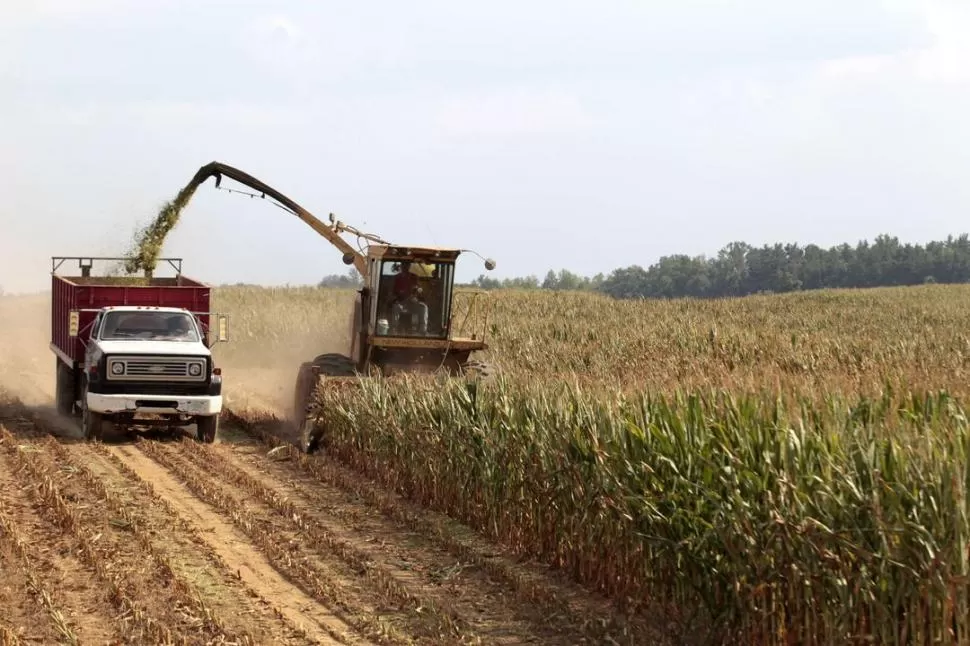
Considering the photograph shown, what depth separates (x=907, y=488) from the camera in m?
6.67

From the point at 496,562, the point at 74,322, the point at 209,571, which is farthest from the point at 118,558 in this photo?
the point at 74,322

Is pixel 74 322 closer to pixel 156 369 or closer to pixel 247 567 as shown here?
pixel 156 369

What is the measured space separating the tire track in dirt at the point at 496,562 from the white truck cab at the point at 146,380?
0.92 m

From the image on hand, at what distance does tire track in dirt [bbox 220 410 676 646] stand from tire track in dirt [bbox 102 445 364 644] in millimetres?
1358

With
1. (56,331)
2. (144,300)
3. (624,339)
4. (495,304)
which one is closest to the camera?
(144,300)

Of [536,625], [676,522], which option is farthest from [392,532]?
[676,522]

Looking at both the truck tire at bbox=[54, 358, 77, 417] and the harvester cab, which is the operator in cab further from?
the truck tire at bbox=[54, 358, 77, 417]

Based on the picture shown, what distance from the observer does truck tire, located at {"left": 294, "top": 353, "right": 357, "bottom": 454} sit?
1684 cm

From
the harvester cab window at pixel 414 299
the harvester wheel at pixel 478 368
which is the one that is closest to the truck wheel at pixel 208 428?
the harvester cab window at pixel 414 299

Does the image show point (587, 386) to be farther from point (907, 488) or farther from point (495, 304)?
point (495, 304)

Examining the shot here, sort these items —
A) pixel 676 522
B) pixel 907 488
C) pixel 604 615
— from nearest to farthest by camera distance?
pixel 907 488 < pixel 676 522 < pixel 604 615

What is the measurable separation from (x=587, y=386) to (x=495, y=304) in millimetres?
28019

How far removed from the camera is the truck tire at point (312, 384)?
16.8 metres

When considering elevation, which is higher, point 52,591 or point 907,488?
point 907,488
